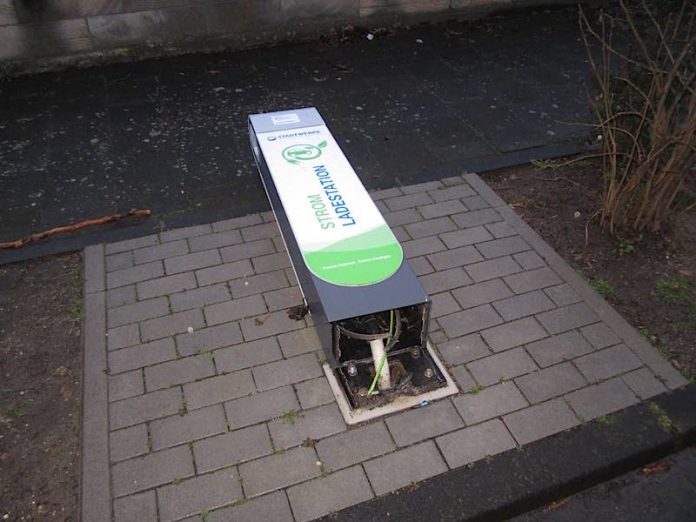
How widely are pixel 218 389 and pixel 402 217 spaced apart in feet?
7.25

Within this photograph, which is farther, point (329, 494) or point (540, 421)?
point (540, 421)

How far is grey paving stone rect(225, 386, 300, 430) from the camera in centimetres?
327

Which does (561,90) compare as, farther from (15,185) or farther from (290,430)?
(15,185)

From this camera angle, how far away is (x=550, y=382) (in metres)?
3.51

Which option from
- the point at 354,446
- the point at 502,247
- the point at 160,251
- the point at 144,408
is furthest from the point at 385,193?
the point at 144,408

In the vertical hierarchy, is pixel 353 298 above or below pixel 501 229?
above

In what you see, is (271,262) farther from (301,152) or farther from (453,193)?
(453,193)

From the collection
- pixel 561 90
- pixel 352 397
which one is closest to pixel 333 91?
pixel 561 90

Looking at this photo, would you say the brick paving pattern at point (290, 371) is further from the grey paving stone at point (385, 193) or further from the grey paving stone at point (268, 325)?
the grey paving stone at point (385, 193)

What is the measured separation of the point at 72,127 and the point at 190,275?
9.69 ft

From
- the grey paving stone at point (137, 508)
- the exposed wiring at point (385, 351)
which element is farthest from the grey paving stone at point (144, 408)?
the exposed wiring at point (385, 351)

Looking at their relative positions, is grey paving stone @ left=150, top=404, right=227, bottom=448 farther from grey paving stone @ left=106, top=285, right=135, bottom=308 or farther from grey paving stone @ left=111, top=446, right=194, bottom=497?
grey paving stone @ left=106, top=285, right=135, bottom=308

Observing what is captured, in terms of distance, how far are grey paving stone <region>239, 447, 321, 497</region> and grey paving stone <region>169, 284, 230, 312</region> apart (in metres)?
1.32

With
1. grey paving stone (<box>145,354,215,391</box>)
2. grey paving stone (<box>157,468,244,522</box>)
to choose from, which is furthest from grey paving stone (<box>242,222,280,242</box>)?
grey paving stone (<box>157,468,244,522</box>)
